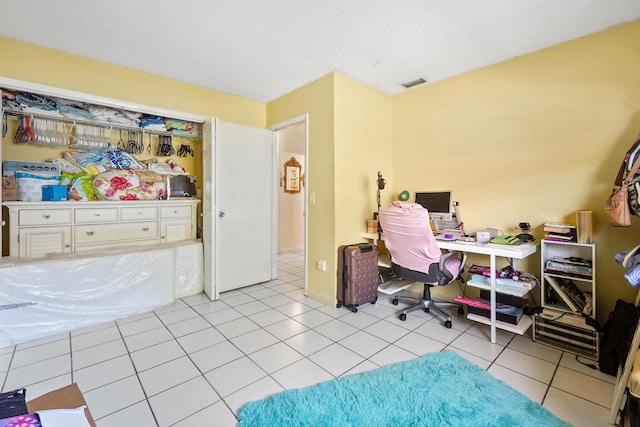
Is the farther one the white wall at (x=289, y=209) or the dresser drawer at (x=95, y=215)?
the white wall at (x=289, y=209)

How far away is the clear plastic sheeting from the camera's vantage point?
222cm

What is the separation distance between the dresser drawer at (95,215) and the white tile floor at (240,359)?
3.69 feet

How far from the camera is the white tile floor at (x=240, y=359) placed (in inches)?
63.0

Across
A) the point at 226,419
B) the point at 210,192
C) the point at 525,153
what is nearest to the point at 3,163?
the point at 210,192

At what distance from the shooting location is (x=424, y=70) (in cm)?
294

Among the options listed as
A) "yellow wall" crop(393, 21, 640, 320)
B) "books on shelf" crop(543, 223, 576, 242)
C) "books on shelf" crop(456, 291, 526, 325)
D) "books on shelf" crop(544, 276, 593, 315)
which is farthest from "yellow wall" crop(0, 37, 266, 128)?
"books on shelf" crop(544, 276, 593, 315)

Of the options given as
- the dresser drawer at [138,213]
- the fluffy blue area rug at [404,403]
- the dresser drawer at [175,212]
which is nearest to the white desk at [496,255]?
the fluffy blue area rug at [404,403]

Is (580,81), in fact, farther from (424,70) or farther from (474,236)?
(474,236)

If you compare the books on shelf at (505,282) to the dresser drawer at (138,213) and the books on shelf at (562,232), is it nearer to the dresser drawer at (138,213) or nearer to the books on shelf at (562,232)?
the books on shelf at (562,232)

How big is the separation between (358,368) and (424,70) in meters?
2.89

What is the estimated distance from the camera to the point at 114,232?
311 cm

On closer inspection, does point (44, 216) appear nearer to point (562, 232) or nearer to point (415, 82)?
point (415, 82)

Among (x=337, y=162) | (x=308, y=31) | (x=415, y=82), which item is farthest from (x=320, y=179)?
(x=415, y=82)

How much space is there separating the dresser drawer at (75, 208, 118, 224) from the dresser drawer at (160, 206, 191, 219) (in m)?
0.47
